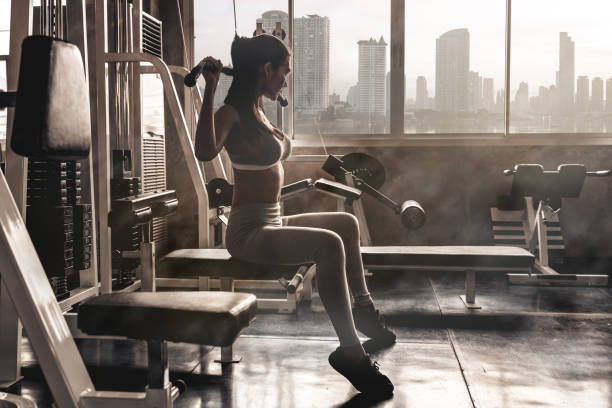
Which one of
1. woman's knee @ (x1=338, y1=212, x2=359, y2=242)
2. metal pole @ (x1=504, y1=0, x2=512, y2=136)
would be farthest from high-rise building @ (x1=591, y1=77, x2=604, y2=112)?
woman's knee @ (x1=338, y1=212, x2=359, y2=242)

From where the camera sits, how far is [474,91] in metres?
5.20

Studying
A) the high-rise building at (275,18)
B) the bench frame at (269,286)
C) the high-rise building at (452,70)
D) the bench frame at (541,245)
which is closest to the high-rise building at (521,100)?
the high-rise building at (452,70)

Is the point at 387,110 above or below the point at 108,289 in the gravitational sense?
above

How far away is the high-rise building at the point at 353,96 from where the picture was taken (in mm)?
5328

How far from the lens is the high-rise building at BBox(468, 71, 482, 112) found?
5184mm

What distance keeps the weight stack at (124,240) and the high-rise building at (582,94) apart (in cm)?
352

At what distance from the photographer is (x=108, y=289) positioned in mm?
3002

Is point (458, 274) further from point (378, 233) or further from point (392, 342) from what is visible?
point (392, 342)

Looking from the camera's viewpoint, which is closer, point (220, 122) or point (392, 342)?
point (220, 122)

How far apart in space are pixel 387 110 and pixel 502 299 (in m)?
1.98

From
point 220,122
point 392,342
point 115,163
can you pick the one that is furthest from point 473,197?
point 220,122

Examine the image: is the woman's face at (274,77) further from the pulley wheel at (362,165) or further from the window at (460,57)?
the window at (460,57)

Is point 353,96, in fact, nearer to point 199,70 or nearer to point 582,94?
point 582,94

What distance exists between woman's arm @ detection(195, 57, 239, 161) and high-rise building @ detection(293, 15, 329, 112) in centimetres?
306
